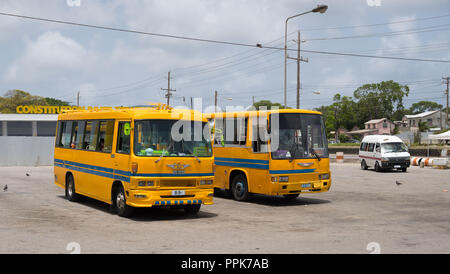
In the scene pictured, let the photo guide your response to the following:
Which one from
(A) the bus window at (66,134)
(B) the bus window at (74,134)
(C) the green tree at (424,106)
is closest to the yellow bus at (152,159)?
(B) the bus window at (74,134)

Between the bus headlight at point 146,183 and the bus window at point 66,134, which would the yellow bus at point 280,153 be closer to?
the bus headlight at point 146,183

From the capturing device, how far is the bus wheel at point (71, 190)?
16206 mm

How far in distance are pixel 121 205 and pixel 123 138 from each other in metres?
1.65

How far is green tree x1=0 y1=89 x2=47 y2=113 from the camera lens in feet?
337

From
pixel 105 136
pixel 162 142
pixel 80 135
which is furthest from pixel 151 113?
pixel 80 135

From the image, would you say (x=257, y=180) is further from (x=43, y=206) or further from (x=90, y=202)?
(x=43, y=206)

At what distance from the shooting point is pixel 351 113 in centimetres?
13038

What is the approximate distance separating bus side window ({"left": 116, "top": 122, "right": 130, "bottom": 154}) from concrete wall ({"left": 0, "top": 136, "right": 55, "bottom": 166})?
2899 centimetres

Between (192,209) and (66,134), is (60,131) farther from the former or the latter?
(192,209)

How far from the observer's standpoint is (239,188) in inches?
669

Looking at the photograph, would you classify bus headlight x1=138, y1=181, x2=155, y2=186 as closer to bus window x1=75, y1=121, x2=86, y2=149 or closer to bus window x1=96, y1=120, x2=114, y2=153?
bus window x1=96, y1=120, x2=114, y2=153

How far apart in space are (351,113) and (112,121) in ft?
399

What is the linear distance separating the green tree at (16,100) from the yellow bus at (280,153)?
94.5m
